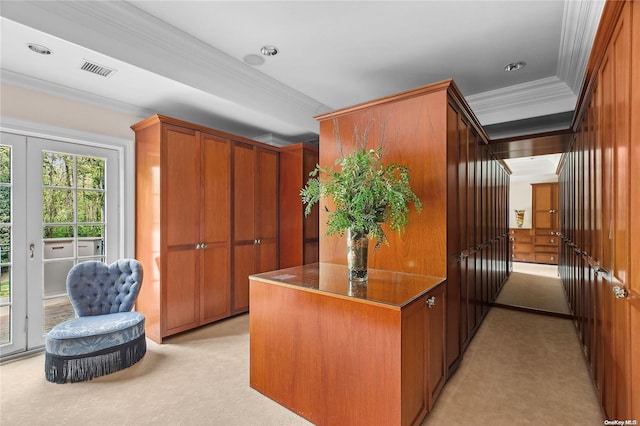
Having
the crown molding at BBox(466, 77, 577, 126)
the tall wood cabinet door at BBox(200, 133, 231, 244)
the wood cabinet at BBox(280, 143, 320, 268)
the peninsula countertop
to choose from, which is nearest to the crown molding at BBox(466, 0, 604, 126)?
the crown molding at BBox(466, 77, 577, 126)

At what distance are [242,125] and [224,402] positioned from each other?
3.47m

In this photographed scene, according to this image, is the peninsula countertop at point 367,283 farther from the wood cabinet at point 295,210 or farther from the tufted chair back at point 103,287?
the wood cabinet at point 295,210

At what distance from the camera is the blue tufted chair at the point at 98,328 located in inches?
95.7

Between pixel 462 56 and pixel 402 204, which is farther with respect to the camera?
pixel 462 56

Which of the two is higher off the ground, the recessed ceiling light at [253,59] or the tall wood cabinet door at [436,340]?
the recessed ceiling light at [253,59]

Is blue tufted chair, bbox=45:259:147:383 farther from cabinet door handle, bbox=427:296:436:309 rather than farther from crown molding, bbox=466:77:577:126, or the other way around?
crown molding, bbox=466:77:577:126

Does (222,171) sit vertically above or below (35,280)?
above

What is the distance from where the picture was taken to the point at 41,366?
271 centimetres

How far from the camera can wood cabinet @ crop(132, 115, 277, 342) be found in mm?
3227

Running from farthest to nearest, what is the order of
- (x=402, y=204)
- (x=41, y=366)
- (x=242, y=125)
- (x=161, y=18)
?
(x=242, y=125) → (x=41, y=366) → (x=161, y=18) → (x=402, y=204)

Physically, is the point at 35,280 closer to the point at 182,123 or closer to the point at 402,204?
the point at 182,123

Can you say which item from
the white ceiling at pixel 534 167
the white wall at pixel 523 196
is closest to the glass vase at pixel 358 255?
the white ceiling at pixel 534 167

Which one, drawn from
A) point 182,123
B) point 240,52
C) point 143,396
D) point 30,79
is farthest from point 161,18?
point 143,396

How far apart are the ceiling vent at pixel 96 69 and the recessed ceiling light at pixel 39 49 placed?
0.23 m
